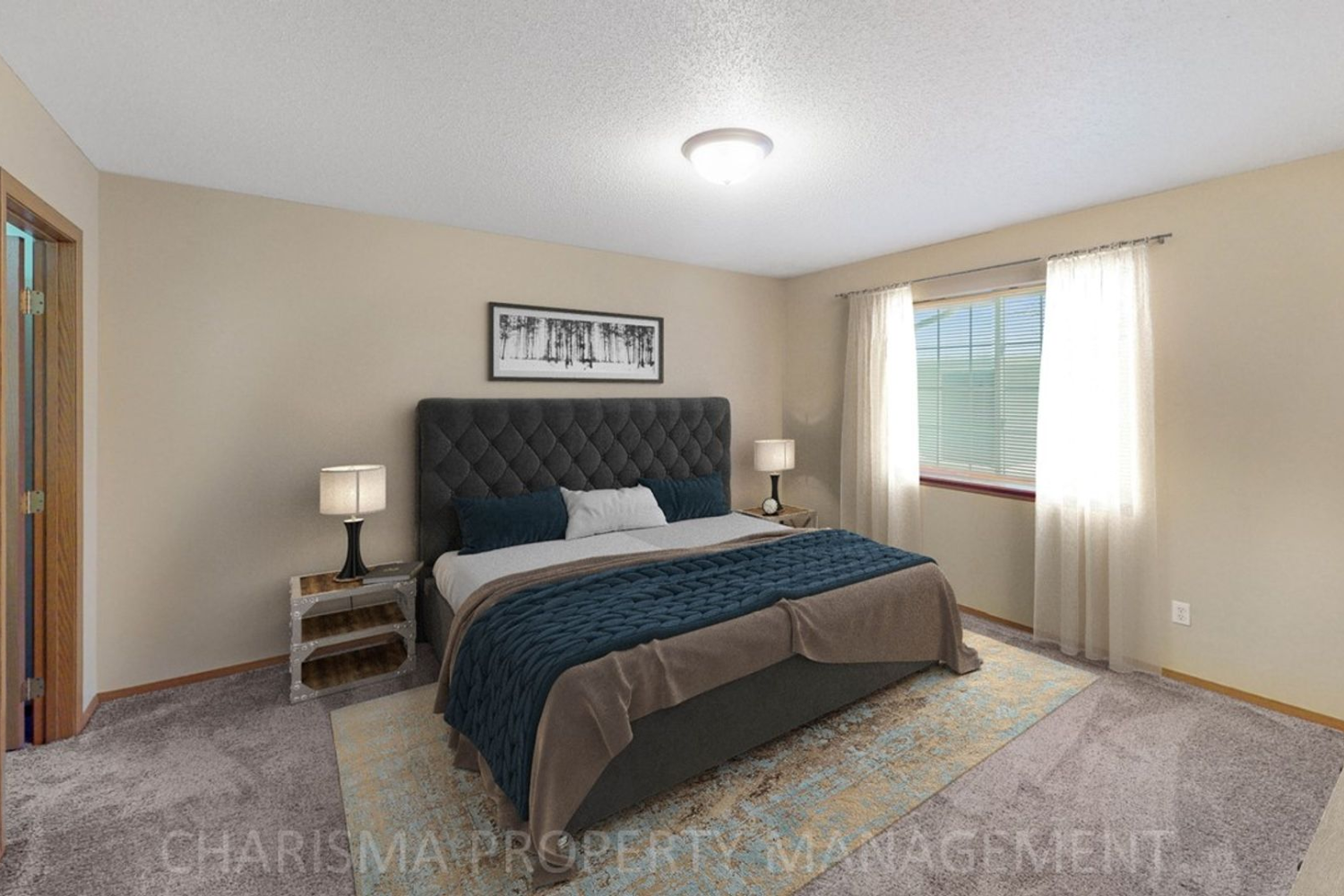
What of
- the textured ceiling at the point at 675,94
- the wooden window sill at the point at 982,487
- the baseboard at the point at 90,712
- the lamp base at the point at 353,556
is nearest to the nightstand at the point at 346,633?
the lamp base at the point at 353,556

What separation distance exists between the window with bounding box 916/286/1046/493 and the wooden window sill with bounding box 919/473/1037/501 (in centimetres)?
1

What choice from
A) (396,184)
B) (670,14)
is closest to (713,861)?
(670,14)

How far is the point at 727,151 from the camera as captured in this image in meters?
2.44

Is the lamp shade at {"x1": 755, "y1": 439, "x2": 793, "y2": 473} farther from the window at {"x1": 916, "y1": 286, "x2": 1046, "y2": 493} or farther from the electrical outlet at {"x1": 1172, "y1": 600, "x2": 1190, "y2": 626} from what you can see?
the electrical outlet at {"x1": 1172, "y1": 600, "x2": 1190, "y2": 626}

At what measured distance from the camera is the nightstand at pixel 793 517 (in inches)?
182

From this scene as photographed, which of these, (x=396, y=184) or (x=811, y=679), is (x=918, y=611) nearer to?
(x=811, y=679)

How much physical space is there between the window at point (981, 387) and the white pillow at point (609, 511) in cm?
209

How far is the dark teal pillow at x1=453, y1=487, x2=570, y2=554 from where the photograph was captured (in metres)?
3.45

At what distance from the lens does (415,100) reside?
7.17 ft

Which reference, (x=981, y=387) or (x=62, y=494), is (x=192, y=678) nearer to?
(x=62, y=494)

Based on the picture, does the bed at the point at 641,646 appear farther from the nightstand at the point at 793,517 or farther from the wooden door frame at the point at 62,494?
the wooden door frame at the point at 62,494

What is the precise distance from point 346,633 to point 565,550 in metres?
1.18

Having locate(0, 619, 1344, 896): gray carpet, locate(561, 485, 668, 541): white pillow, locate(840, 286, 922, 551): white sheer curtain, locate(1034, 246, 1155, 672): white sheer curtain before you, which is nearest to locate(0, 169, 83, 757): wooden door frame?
locate(0, 619, 1344, 896): gray carpet

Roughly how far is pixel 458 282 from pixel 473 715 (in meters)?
2.64
